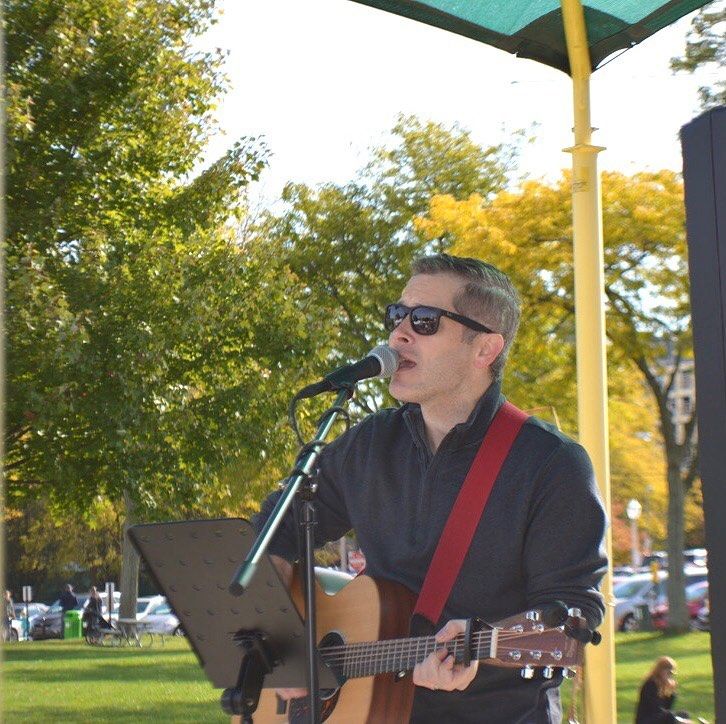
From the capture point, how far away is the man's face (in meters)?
3.20

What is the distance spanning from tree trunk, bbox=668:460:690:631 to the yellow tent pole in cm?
1070

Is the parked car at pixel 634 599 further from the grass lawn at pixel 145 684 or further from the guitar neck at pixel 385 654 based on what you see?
the guitar neck at pixel 385 654

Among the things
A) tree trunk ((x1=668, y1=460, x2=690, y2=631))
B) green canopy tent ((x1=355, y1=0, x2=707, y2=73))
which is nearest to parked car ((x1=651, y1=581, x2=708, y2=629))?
tree trunk ((x1=668, y1=460, x2=690, y2=631))

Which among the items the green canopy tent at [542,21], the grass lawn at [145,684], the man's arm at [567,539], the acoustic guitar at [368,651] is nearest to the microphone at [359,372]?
the man's arm at [567,539]

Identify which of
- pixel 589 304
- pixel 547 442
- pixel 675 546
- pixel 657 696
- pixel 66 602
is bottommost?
pixel 66 602

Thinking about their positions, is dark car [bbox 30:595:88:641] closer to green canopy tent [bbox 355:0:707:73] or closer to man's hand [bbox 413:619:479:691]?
green canopy tent [bbox 355:0:707:73]

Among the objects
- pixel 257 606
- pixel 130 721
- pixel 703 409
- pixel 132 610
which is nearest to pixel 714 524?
pixel 703 409

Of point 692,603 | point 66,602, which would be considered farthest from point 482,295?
point 66,602

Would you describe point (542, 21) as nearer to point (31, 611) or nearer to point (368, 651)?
point (368, 651)

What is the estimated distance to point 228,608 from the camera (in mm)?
2811

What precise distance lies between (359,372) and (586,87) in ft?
9.21

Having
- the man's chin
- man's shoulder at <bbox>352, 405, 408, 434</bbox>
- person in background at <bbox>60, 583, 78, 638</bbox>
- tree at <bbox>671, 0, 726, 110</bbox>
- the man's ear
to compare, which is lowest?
person in background at <bbox>60, 583, 78, 638</bbox>

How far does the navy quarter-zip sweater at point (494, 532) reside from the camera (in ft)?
9.44

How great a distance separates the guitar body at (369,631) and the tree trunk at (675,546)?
12.8m
